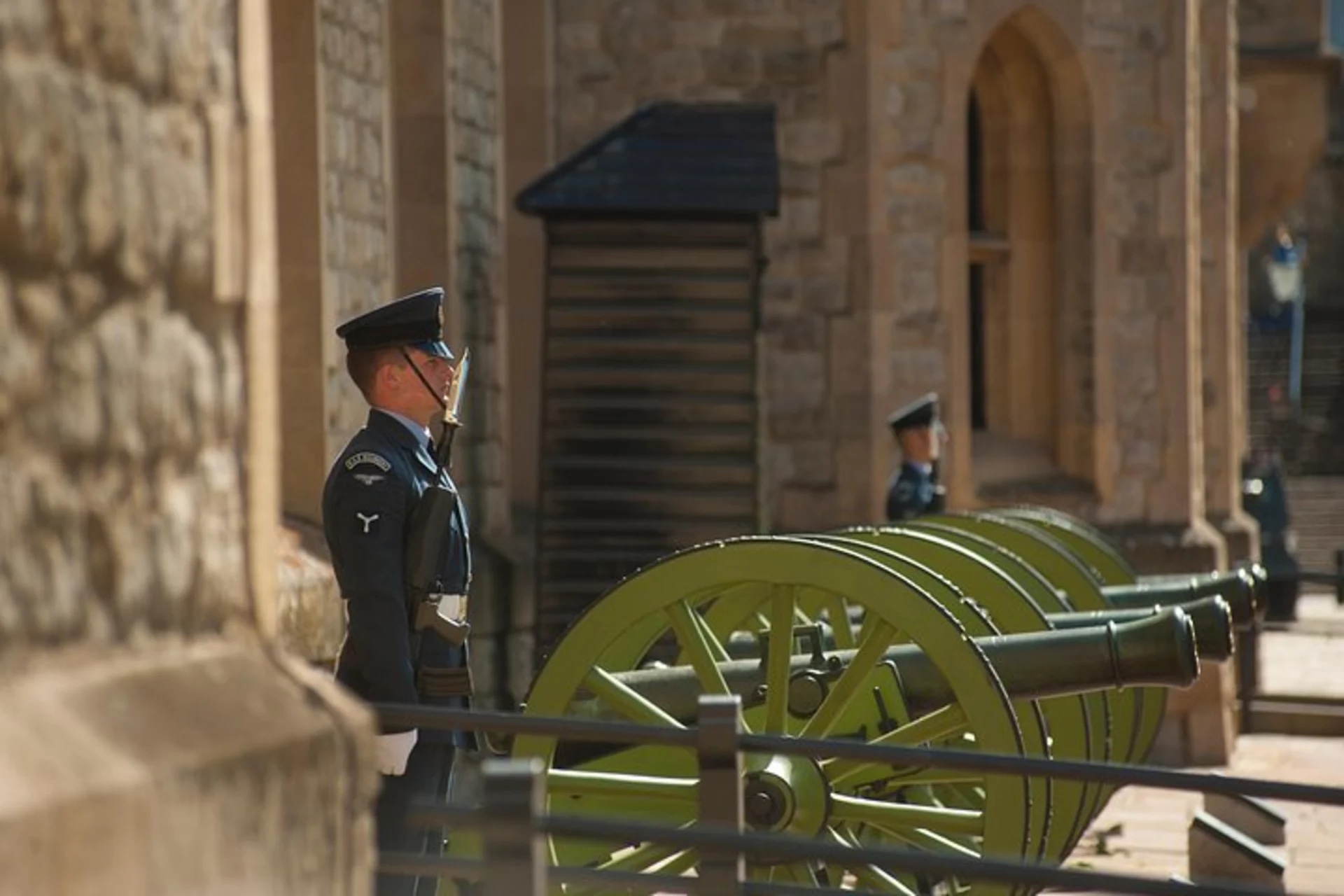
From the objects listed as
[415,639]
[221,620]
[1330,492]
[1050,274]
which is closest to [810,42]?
[1050,274]

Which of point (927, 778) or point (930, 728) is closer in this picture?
point (930, 728)

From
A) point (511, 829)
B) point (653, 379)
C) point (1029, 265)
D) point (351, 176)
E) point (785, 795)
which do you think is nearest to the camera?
point (511, 829)

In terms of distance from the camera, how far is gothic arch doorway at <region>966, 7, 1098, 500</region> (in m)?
12.7

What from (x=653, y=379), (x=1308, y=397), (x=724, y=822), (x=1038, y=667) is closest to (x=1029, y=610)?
(x=1038, y=667)

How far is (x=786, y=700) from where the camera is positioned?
5.89 m

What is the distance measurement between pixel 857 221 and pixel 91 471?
897 cm

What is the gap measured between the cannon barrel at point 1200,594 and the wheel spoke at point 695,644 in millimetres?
2606

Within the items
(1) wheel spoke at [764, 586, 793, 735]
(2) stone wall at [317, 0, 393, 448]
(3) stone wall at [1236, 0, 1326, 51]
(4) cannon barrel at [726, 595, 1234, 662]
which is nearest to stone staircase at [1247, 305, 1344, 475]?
(3) stone wall at [1236, 0, 1326, 51]

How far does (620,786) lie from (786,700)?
394 millimetres

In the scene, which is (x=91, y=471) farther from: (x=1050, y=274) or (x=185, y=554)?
(x=1050, y=274)

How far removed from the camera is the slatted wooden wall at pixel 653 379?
35.8ft

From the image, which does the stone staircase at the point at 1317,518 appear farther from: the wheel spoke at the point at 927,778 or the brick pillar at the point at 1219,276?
the wheel spoke at the point at 927,778

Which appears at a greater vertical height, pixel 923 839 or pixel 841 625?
pixel 841 625

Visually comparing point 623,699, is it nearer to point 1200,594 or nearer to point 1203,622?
point 1203,622
